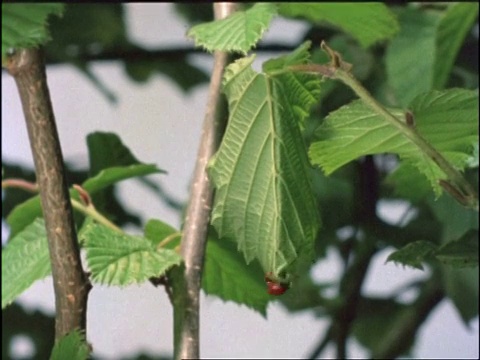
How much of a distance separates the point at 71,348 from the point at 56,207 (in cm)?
4

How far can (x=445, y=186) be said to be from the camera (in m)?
0.24

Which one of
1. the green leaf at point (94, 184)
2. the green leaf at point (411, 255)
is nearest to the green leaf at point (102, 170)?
the green leaf at point (94, 184)

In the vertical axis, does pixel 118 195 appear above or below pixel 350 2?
below

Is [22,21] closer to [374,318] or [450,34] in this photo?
[450,34]

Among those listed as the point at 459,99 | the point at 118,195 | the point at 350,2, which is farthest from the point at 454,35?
the point at 118,195

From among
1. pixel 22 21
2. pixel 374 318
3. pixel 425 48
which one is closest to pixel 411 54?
pixel 425 48

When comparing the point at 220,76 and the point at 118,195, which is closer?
the point at 220,76

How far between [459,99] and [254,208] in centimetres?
7

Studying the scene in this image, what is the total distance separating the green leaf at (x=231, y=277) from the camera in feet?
1.06

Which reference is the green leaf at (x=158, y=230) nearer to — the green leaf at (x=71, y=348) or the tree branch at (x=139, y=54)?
the green leaf at (x=71, y=348)

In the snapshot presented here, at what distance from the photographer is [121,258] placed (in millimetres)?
256

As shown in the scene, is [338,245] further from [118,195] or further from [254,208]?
[254,208]

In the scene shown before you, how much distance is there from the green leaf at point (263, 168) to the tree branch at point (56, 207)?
0.04 metres

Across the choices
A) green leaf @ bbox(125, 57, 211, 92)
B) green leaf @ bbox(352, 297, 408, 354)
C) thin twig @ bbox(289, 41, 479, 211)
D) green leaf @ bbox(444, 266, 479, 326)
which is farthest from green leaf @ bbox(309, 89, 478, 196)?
green leaf @ bbox(125, 57, 211, 92)
